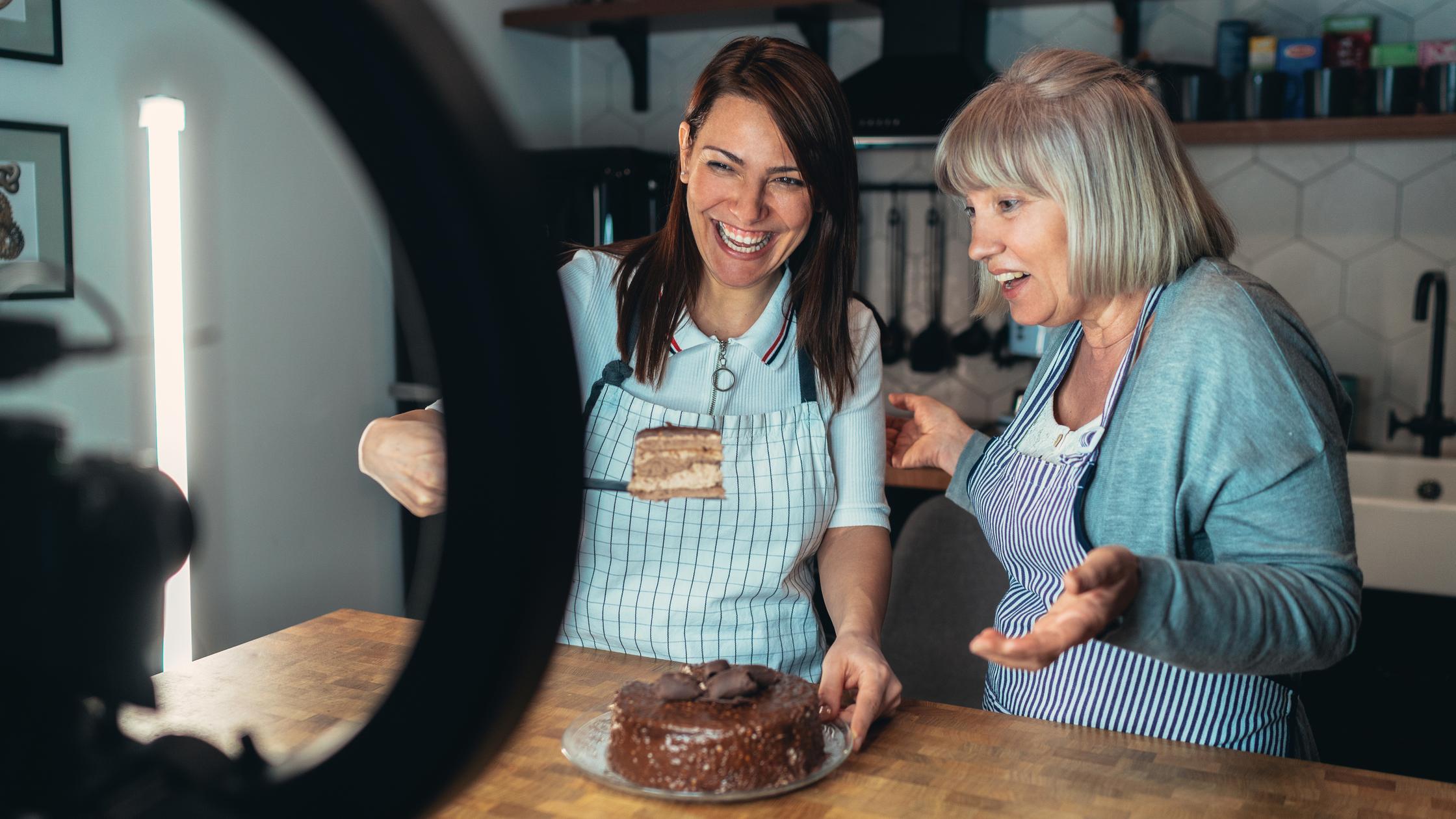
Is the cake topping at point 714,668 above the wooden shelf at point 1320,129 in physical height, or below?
below

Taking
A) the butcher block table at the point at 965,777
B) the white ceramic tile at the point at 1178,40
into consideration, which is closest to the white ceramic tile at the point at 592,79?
the white ceramic tile at the point at 1178,40

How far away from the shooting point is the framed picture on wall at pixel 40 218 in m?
0.35

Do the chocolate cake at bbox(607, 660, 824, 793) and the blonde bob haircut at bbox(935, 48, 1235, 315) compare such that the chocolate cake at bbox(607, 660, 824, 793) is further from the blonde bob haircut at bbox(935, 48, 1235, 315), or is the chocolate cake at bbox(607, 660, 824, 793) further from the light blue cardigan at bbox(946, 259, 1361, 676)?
the blonde bob haircut at bbox(935, 48, 1235, 315)

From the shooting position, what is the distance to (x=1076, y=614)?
2.38 feet

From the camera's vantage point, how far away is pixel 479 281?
28cm

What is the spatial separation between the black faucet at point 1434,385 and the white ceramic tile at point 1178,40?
81 cm

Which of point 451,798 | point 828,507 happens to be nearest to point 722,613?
point 828,507

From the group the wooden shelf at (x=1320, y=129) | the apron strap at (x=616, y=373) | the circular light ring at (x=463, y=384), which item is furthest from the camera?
the wooden shelf at (x=1320, y=129)

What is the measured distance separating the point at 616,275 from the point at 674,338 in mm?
111

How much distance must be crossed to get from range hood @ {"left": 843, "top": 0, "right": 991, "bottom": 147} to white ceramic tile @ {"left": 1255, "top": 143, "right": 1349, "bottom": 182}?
773 millimetres

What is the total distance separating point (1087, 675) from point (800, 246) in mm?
638

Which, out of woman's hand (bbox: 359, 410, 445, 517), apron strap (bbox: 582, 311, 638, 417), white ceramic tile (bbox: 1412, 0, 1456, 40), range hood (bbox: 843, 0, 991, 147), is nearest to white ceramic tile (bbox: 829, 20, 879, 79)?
range hood (bbox: 843, 0, 991, 147)

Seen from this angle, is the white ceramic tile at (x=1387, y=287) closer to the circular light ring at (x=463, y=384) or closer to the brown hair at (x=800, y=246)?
the brown hair at (x=800, y=246)

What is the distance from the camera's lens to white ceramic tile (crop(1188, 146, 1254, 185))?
9.94ft
